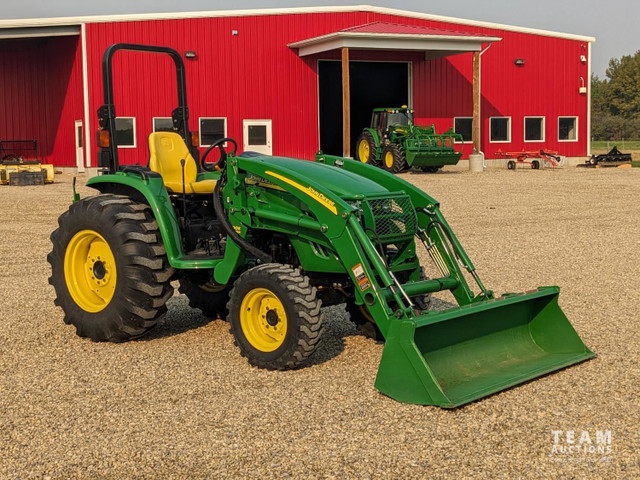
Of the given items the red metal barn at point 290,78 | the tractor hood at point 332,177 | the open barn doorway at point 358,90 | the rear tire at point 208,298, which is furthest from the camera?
the open barn doorway at point 358,90

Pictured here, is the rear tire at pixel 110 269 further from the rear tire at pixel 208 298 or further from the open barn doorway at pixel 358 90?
the open barn doorway at pixel 358 90

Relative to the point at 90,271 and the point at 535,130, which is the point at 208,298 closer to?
the point at 90,271

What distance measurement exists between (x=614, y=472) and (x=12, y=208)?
14.8m

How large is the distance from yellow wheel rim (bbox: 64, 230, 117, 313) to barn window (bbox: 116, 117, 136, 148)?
754 inches

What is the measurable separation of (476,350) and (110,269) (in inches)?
108

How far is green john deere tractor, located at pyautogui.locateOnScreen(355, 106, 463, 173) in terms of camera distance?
24.6 metres

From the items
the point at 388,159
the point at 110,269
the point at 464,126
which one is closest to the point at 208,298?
the point at 110,269

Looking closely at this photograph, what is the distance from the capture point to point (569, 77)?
1249 inches

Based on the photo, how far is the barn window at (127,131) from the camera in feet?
82.1

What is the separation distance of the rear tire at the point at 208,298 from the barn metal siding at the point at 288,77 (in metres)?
18.7

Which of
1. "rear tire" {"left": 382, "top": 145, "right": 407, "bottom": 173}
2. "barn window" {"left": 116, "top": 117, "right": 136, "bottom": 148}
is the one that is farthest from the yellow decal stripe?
"barn window" {"left": 116, "top": 117, "right": 136, "bottom": 148}

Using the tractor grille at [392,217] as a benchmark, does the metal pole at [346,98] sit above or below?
above

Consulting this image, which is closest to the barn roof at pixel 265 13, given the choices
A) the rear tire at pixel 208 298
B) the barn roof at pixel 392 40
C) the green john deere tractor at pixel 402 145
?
the barn roof at pixel 392 40

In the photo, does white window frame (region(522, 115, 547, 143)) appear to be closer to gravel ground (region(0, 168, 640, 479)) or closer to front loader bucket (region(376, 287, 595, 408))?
gravel ground (region(0, 168, 640, 479))
